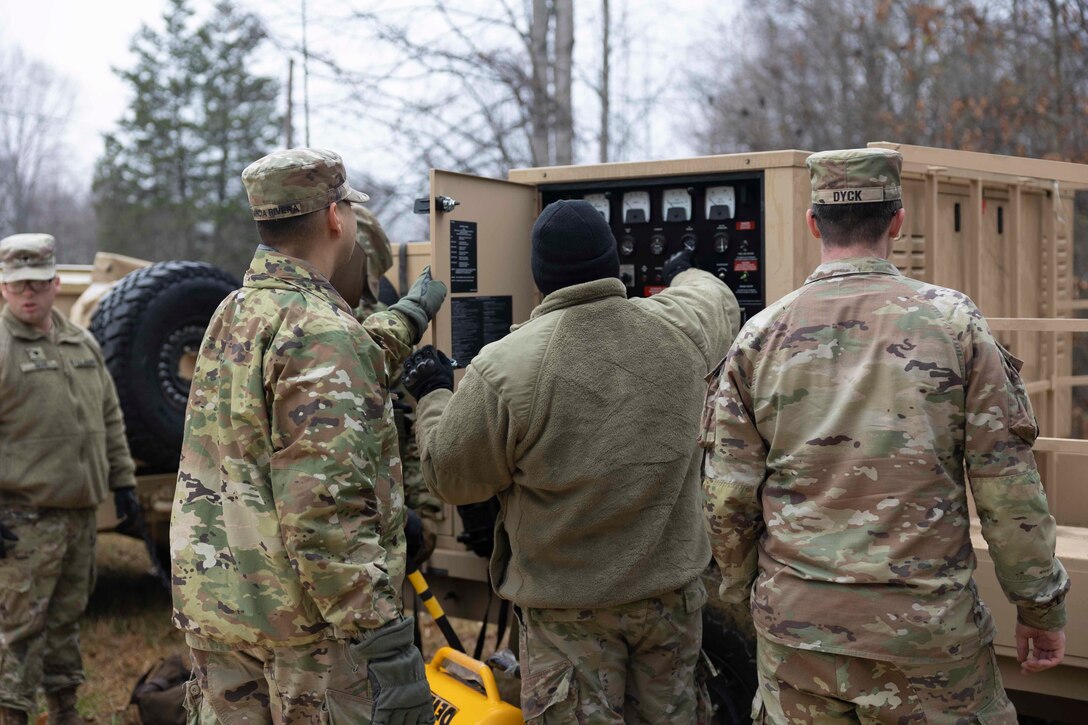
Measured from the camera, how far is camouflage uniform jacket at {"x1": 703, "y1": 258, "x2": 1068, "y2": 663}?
2.35 metres

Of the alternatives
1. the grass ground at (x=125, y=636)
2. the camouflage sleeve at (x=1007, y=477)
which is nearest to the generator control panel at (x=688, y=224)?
the camouflage sleeve at (x=1007, y=477)

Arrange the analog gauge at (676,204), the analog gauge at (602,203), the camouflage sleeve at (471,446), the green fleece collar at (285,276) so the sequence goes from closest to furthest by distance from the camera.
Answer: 1. the green fleece collar at (285,276)
2. the camouflage sleeve at (471,446)
3. the analog gauge at (676,204)
4. the analog gauge at (602,203)

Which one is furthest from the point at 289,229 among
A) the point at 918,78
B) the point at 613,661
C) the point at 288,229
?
the point at 918,78

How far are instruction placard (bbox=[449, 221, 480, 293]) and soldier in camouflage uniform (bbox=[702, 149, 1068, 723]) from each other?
146 centimetres

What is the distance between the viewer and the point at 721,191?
3.96 m

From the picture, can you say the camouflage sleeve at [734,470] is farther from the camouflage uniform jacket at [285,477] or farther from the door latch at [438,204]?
the door latch at [438,204]

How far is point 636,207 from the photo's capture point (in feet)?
13.7

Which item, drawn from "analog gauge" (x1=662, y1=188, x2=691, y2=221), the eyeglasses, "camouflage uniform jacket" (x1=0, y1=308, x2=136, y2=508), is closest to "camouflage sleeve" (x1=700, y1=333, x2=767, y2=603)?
"analog gauge" (x1=662, y1=188, x2=691, y2=221)

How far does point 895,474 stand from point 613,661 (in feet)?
3.44

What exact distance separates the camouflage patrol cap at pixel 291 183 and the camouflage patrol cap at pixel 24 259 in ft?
8.65

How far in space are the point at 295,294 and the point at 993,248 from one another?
3.24 m

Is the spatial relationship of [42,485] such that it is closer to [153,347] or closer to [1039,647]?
[153,347]

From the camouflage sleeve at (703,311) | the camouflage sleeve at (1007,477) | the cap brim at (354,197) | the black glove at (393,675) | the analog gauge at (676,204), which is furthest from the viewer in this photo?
the analog gauge at (676,204)

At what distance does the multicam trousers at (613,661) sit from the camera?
2.99 metres
